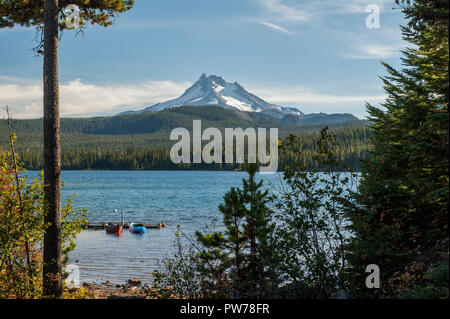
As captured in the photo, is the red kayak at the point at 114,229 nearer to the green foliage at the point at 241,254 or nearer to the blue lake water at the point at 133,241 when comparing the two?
the blue lake water at the point at 133,241

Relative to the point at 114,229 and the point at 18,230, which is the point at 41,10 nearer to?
the point at 18,230

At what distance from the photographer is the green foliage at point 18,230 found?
6898mm

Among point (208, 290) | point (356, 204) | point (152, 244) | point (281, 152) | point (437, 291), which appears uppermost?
point (281, 152)

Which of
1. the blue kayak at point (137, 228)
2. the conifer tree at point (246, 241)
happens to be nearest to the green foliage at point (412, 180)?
the conifer tree at point (246, 241)

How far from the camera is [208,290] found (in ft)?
24.9

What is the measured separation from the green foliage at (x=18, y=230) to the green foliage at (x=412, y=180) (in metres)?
5.96

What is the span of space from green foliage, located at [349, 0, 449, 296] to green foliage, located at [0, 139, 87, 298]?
5.96m

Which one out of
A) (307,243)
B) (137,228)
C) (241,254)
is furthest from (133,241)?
(307,243)

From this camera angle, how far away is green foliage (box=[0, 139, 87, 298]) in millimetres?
6898

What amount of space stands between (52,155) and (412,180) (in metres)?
6.83
